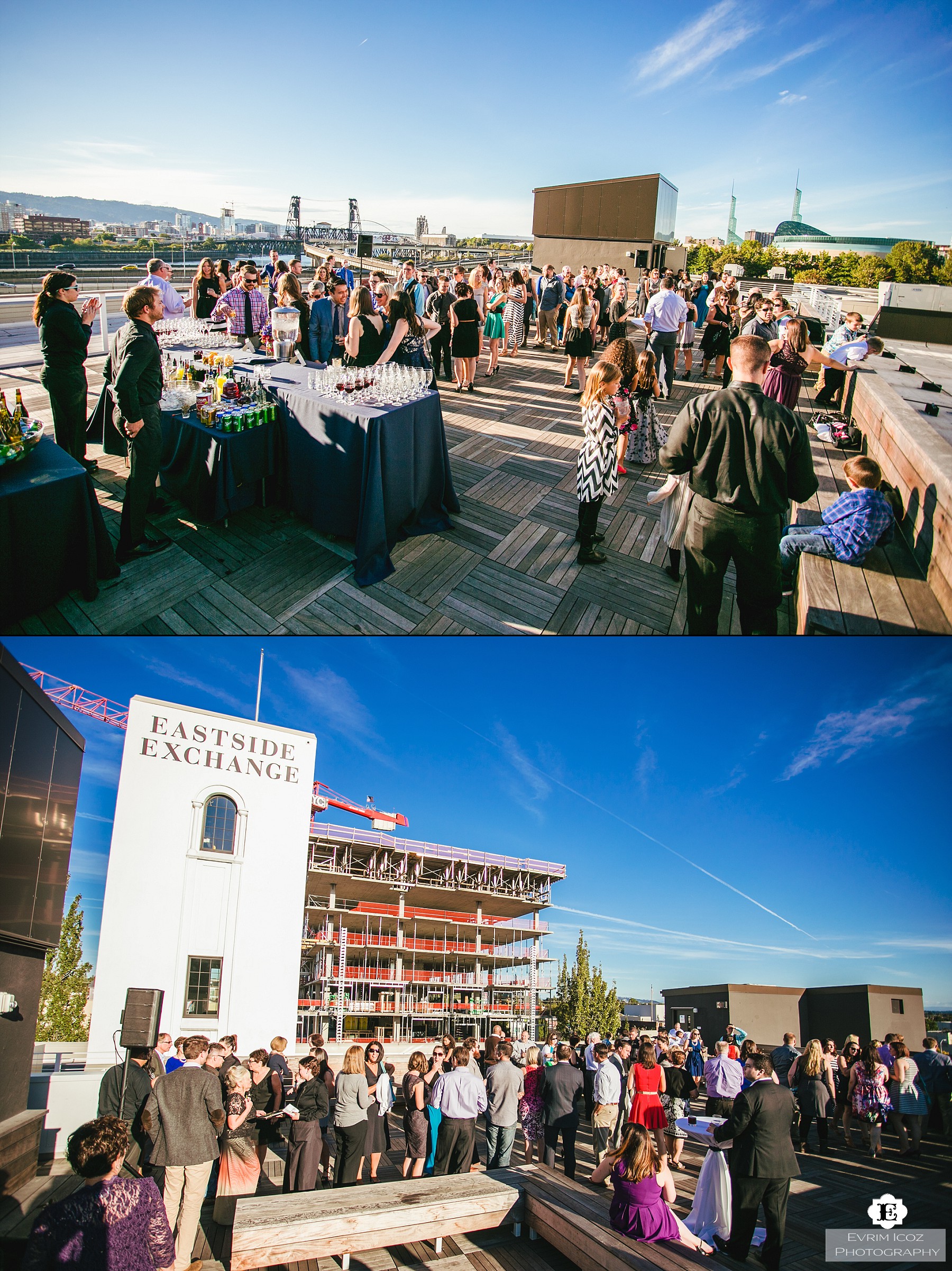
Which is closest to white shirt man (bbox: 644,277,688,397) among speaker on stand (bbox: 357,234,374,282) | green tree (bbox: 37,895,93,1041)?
speaker on stand (bbox: 357,234,374,282)

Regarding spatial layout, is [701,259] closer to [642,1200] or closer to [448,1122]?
[448,1122]

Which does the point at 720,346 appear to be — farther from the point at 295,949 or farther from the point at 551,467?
the point at 295,949

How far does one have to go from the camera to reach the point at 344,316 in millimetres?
7797

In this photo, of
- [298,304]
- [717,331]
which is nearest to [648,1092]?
[298,304]

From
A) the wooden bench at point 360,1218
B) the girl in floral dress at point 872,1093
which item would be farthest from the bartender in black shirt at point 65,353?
A: the girl in floral dress at point 872,1093

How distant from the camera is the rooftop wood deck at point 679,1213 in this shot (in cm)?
325

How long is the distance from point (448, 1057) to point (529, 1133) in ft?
2.45

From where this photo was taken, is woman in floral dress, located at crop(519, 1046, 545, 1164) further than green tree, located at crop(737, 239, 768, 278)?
No

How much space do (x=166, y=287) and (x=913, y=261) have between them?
27.9ft

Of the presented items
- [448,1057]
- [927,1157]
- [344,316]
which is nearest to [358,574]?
[448,1057]

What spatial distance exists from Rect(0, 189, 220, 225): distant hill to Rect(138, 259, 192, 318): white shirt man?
169cm

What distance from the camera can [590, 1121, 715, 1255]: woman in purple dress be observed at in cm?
265

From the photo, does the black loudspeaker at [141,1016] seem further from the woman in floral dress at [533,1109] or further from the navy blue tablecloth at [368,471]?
the navy blue tablecloth at [368,471]

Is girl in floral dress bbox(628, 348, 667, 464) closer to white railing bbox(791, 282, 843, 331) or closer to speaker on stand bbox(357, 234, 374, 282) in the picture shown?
white railing bbox(791, 282, 843, 331)
